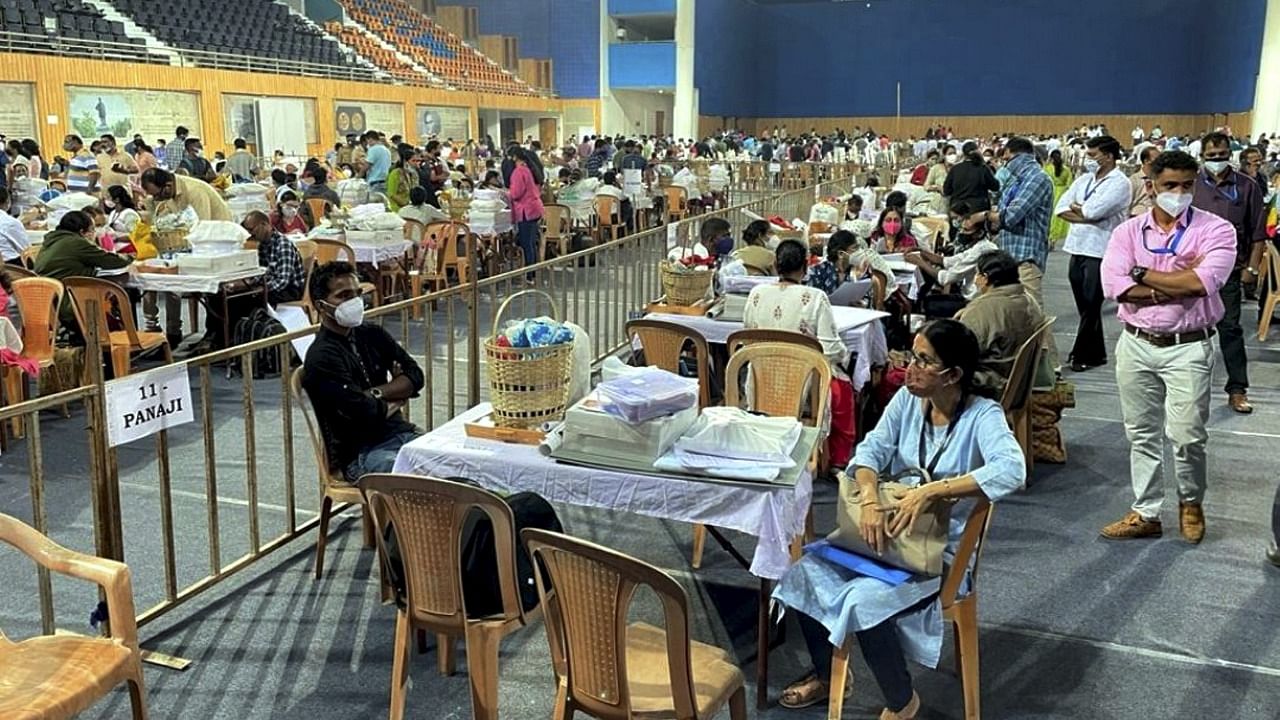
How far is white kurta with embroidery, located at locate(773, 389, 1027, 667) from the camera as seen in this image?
2703mm

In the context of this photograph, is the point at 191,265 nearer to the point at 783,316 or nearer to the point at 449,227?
the point at 449,227

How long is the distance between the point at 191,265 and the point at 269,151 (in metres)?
15.3

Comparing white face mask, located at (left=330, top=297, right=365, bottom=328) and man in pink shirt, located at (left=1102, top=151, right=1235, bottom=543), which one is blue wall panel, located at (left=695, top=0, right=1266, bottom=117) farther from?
white face mask, located at (left=330, top=297, right=365, bottom=328)

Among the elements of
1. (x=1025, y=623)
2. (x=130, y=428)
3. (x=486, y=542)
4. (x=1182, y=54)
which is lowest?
(x=1025, y=623)

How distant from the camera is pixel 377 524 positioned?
2.68m

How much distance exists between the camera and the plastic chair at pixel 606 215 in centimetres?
1377

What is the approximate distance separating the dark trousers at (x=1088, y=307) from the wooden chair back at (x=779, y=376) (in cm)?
358

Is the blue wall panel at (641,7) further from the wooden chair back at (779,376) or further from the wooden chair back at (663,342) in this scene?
the wooden chair back at (779,376)

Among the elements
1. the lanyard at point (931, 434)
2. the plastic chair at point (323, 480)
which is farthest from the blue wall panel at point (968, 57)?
the lanyard at point (931, 434)

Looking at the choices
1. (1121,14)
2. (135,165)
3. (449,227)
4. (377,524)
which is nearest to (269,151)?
(135,165)

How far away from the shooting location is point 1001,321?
15.4 feet

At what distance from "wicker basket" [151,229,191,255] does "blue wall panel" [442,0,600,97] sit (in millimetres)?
25830

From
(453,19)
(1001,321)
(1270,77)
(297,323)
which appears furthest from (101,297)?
(453,19)

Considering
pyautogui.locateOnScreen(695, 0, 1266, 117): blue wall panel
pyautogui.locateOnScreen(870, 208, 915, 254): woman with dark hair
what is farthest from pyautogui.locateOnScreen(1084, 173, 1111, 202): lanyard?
pyautogui.locateOnScreen(695, 0, 1266, 117): blue wall panel
